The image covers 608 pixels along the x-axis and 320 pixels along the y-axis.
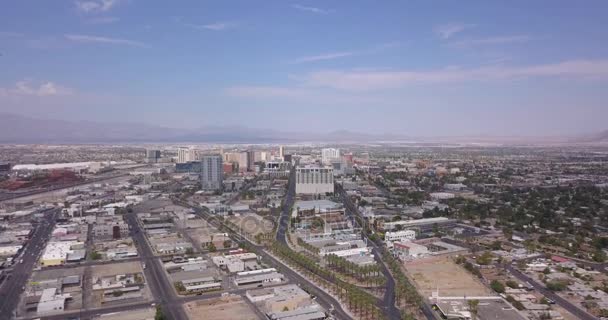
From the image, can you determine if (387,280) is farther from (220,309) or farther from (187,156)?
(187,156)

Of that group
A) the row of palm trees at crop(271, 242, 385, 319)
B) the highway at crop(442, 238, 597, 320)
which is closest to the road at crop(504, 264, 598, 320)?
the highway at crop(442, 238, 597, 320)

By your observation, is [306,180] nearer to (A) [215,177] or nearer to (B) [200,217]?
(A) [215,177]

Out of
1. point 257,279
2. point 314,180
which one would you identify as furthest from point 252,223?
point 314,180

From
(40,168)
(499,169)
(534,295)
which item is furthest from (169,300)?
(499,169)

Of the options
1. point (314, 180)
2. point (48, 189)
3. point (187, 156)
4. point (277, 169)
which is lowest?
point (48, 189)

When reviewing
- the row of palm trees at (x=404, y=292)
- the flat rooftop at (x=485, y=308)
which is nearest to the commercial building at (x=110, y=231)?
the row of palm trees at (x=404, y=292)
